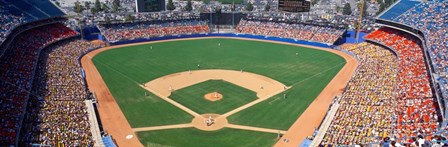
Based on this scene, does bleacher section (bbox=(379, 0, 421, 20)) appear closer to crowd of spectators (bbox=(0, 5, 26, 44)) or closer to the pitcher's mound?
the pitcher's mound

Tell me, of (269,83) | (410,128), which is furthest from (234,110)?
(410,128)

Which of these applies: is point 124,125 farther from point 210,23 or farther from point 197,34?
point 210,23

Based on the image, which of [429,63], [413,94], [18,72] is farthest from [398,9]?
[18,72]

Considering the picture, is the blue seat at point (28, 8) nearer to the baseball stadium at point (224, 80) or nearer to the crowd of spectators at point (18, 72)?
the baseball stadium at point (224, 80)

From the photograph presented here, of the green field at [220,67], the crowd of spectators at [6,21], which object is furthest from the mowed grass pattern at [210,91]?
the crowd of spectators at [6,21]

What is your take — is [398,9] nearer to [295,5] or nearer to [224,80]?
[295,5]
